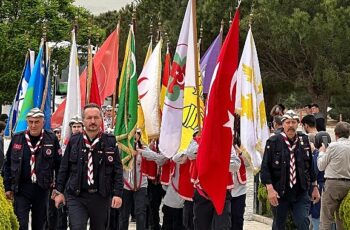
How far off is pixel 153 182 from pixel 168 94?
186cm

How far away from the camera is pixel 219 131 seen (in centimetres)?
791

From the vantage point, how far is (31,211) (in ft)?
29.9

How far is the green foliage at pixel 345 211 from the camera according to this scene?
8922 millimetres

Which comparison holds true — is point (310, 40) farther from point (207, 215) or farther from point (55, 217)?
point (207, 215)

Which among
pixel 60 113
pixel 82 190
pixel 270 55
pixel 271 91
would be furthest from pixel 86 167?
pixel 271 91

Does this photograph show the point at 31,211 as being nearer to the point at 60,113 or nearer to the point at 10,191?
the point at 10,191

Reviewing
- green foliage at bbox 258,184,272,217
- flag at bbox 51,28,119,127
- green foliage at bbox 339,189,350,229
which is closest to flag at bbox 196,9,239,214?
green foliage at bbox 339,189,350,229

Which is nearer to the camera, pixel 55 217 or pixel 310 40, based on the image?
pixel 55 217

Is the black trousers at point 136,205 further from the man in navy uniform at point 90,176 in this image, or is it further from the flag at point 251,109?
the man in navy uniform at point 90,176

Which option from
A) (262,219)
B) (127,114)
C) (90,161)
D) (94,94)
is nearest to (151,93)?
(94,94)

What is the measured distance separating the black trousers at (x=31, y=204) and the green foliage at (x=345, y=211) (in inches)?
146

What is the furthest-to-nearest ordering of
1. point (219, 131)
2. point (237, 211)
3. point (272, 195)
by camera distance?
point (237, 211) → point (272, 195) → point (219, 131)

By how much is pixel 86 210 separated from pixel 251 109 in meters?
3.95

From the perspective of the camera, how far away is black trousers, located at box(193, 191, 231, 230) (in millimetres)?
8406
